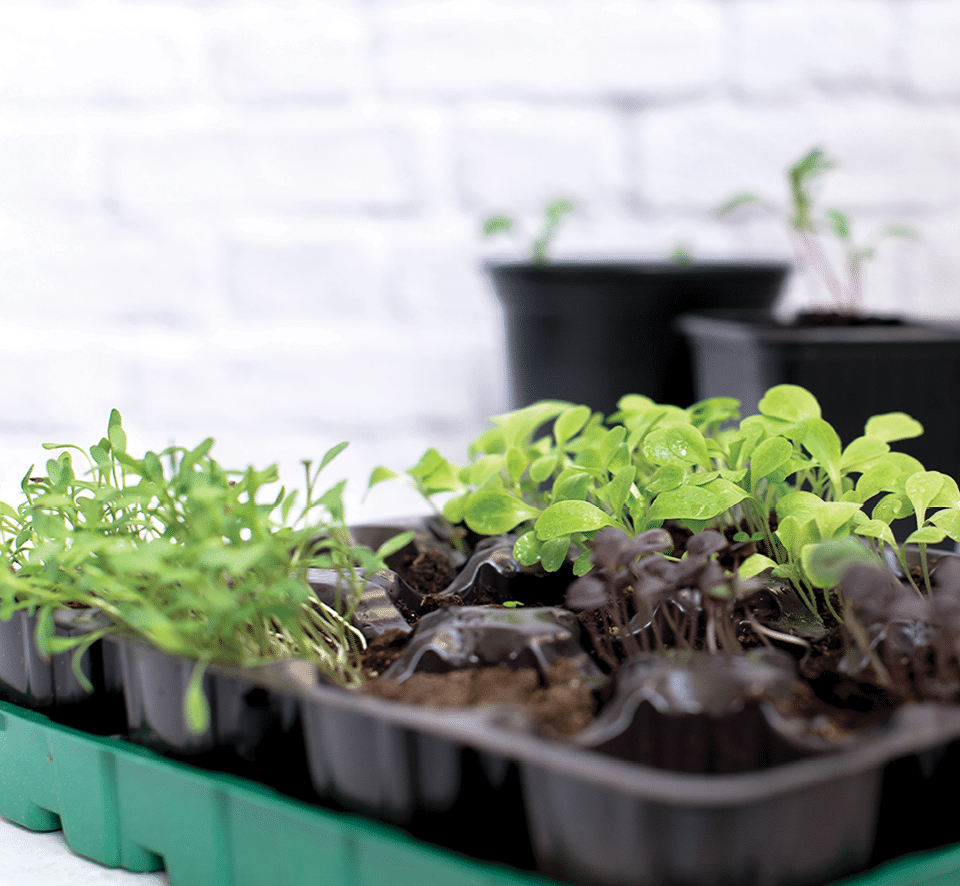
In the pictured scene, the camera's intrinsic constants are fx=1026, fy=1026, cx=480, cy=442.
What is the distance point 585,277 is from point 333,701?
37.8 inches

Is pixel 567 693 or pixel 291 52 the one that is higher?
pixel 291 52

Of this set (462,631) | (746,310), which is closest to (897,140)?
(746,310)

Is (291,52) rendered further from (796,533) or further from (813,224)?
(796,533)

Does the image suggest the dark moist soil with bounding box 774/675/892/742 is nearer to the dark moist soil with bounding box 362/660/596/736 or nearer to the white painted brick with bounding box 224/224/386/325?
the dark moist soil with bounding box 362/660/596/736

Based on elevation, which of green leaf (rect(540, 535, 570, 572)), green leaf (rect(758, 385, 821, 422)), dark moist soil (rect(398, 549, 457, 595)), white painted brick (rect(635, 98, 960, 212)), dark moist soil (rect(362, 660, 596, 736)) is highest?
white painted brick (rect(635, 98, 960, 212))

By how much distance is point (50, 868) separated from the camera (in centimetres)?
53

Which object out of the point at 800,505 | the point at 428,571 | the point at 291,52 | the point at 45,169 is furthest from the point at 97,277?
the point at 800,505

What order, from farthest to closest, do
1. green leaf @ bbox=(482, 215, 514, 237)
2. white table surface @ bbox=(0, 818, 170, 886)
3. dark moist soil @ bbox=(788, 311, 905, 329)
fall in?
green leaf @ bbox=(482, 215, 514, 237), dark moist soil @ bbox=(788, 311, 905, 329), white table surface @ bbox=(0, 818, 170, 886)

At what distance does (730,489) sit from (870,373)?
0.53 metres

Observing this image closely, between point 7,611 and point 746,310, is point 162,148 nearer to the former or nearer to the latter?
point 746,310

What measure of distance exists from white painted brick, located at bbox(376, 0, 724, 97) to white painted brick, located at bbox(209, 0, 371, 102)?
4 cm

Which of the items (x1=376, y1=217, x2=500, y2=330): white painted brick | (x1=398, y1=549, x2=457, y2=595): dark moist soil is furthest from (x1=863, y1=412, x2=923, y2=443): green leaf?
(x1=376, y1=217, x2=500, y2=330): white painted brick

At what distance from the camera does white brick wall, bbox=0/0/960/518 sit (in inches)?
59.8

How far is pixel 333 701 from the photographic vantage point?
423 mm
